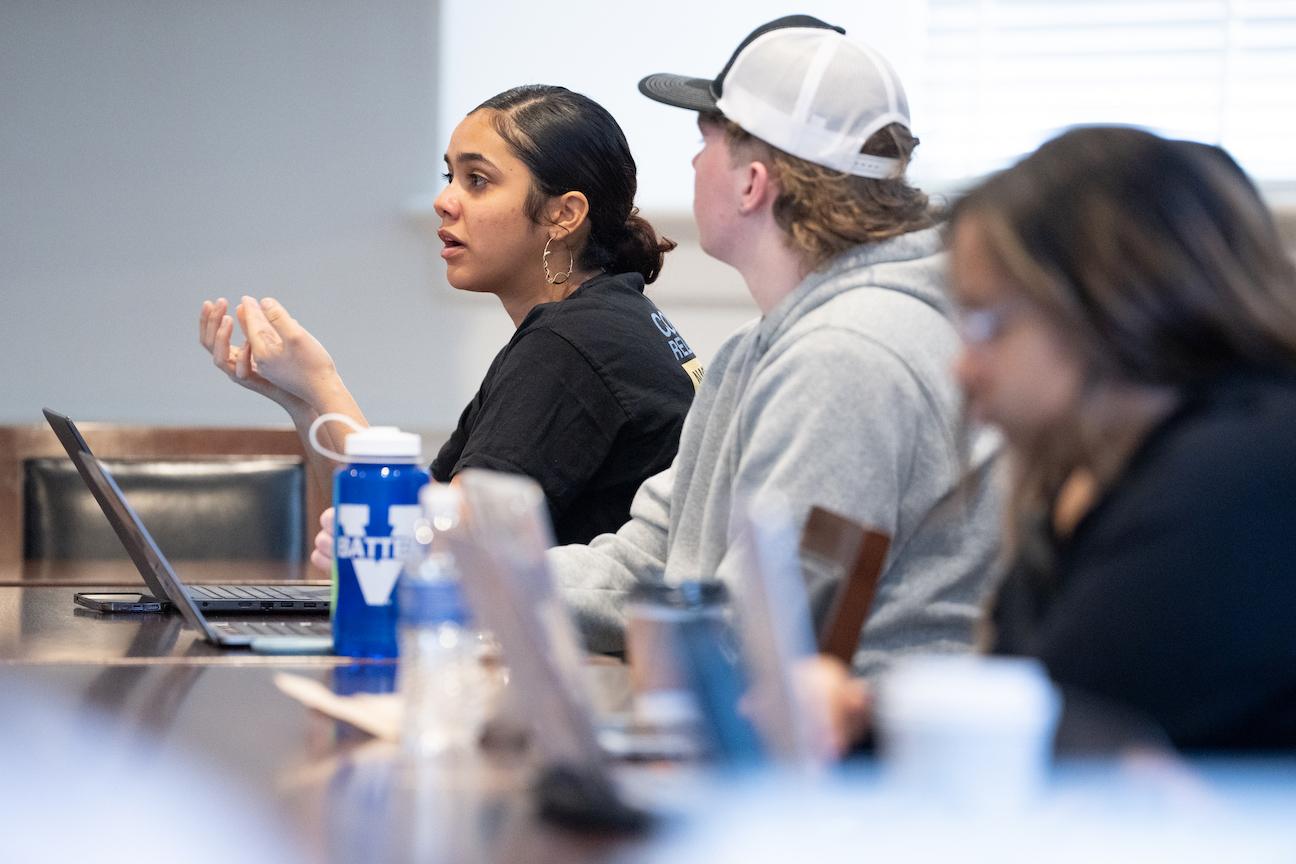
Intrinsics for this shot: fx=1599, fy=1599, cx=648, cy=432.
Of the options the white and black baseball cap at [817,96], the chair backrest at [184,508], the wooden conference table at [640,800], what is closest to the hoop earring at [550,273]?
the chair backrest at [184,508]

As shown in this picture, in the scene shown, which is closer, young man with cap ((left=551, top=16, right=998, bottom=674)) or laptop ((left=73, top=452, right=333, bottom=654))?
young man with cap ((left=551, top=16, right=998, bottom=674))

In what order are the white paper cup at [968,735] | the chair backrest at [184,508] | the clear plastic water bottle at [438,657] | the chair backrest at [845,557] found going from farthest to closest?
the chair backrest at [184,508] < the chair backrest at [845,557] < the clear plastic water bottle at [438,657] < the white paper cup at [968,735]

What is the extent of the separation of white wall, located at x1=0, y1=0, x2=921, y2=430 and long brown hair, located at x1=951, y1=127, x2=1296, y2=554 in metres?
2.57

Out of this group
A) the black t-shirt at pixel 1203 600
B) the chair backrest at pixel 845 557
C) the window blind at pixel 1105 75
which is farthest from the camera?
the window blind at pixel 1105 75

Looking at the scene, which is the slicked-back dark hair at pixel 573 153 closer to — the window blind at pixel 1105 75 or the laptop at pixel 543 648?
the window blind at pixel 1105 75

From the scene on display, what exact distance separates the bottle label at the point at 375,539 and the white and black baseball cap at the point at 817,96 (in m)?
0.55

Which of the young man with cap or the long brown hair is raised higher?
the long brown hair

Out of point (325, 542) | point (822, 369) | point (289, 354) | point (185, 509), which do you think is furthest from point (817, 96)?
point (185, 509)

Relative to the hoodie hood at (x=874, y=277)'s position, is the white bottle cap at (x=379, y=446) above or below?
below

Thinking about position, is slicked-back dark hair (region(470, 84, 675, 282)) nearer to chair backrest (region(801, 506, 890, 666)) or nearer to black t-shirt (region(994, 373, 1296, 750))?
chair backrest (region(801, 506, 890, 666))

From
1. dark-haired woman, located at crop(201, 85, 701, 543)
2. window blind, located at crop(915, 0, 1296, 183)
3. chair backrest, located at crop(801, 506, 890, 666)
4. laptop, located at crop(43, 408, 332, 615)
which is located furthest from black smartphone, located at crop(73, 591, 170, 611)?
window blind, located at crop(915, 0, 1296, 183)

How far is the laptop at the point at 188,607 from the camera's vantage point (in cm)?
142

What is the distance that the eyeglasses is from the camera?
3.00 feet

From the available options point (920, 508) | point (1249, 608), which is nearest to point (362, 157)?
point (920, 508)
